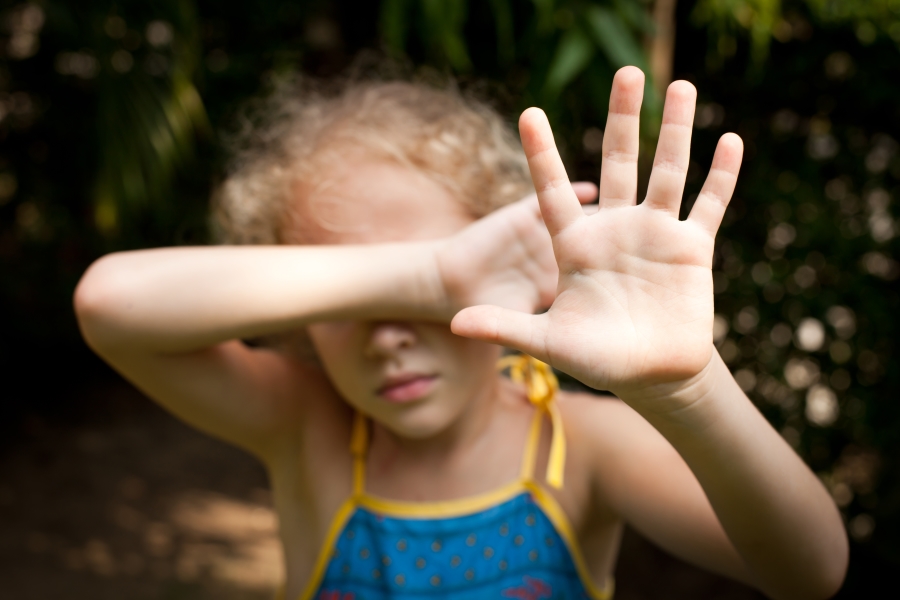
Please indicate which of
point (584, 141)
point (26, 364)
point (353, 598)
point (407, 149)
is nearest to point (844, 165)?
point (584, 141)

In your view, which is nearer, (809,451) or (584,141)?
(809,451)

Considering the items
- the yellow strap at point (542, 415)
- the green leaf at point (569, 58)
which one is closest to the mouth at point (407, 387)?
the yellow strap at point (542, 415)

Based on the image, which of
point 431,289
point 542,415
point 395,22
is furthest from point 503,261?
point 395,22

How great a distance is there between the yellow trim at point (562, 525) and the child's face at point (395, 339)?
0.61 feet

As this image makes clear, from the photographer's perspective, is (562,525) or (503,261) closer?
(503,261)

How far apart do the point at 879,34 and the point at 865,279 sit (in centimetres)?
67

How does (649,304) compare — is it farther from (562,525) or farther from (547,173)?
(562,525)

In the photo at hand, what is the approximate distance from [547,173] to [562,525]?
631mm

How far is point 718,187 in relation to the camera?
0.72 meters

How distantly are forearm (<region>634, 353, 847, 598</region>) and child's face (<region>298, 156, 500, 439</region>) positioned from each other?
0.36m

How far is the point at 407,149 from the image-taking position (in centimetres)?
117

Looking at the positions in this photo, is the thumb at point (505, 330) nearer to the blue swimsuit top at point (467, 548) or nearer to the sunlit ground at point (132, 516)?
the blue swimsuit top at point (467, 548)

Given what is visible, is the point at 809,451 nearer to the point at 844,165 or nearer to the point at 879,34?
the point at 844,165

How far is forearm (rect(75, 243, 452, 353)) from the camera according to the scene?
3.23 ft
